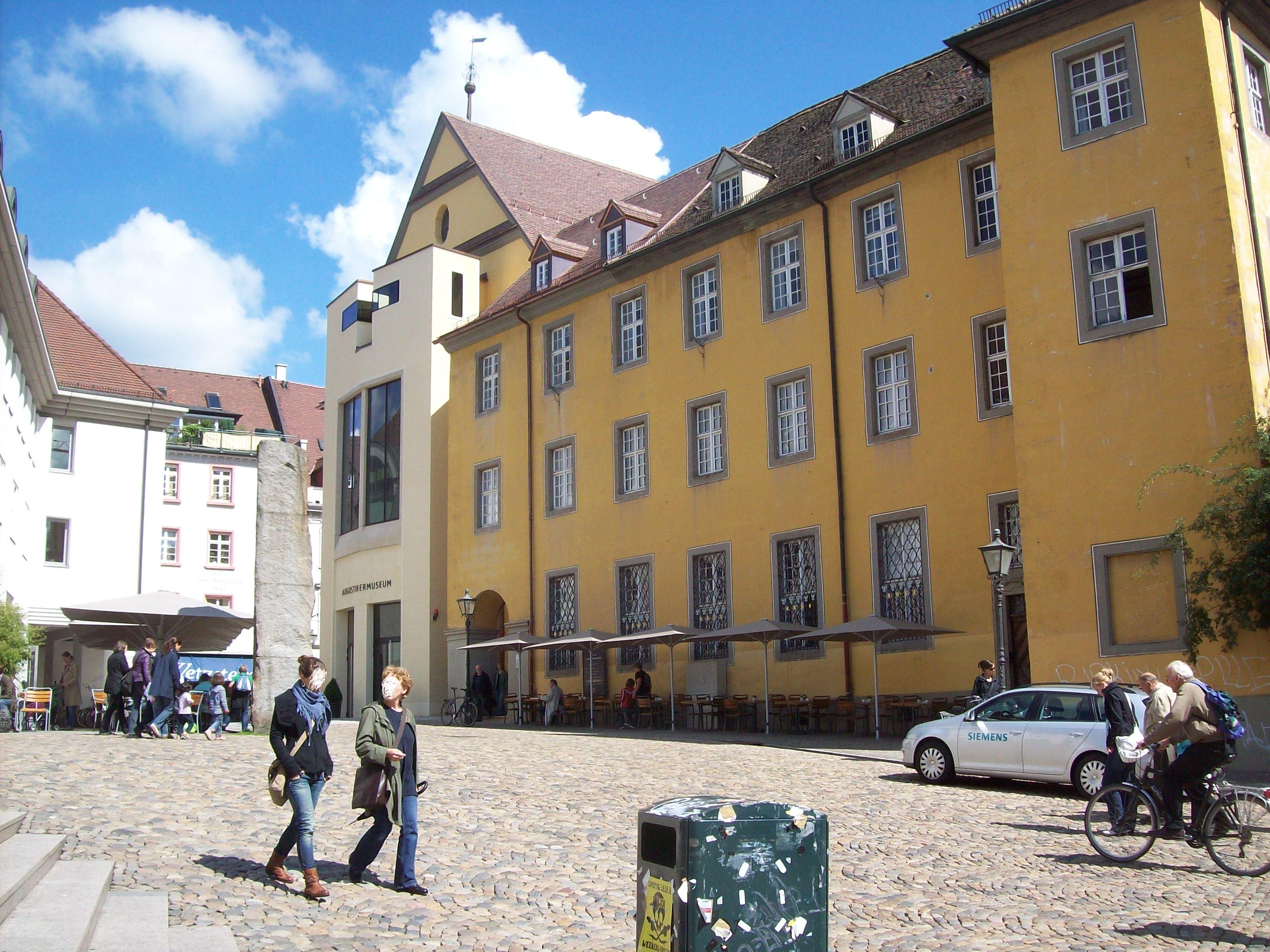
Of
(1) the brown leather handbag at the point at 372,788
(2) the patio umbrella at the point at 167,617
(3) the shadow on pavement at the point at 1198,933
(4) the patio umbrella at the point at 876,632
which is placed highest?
(2) the patio umbrella at the point at 167,617

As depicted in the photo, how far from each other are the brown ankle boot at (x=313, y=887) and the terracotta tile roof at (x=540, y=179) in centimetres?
3223

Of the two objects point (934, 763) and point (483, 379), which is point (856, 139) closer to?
point (483, 379)

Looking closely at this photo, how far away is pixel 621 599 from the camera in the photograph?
31281 millimetres

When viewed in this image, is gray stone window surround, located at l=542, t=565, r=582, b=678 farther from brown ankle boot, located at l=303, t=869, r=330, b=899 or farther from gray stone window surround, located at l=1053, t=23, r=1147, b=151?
brown ankle boot, located at l=303, t=869, r=330, b=899

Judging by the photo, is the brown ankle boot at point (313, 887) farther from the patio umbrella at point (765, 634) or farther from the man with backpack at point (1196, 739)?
the patio umbrella at point (765, 634)

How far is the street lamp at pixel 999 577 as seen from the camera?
1858cm

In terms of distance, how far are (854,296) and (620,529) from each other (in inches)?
339

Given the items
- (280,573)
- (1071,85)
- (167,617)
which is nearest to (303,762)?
(280,573)

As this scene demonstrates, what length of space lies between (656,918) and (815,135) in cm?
2684

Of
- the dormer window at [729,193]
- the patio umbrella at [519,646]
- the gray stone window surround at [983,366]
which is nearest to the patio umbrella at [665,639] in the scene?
the patio umbrella at [519,646]

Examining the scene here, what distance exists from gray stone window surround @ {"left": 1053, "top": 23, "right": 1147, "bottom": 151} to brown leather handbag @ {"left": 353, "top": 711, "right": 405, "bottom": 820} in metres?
16.6

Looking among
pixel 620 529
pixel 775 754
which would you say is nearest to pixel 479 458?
pixel 620 529

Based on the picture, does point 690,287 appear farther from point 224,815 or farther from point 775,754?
point 224,815

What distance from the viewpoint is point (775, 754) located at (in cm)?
1966
